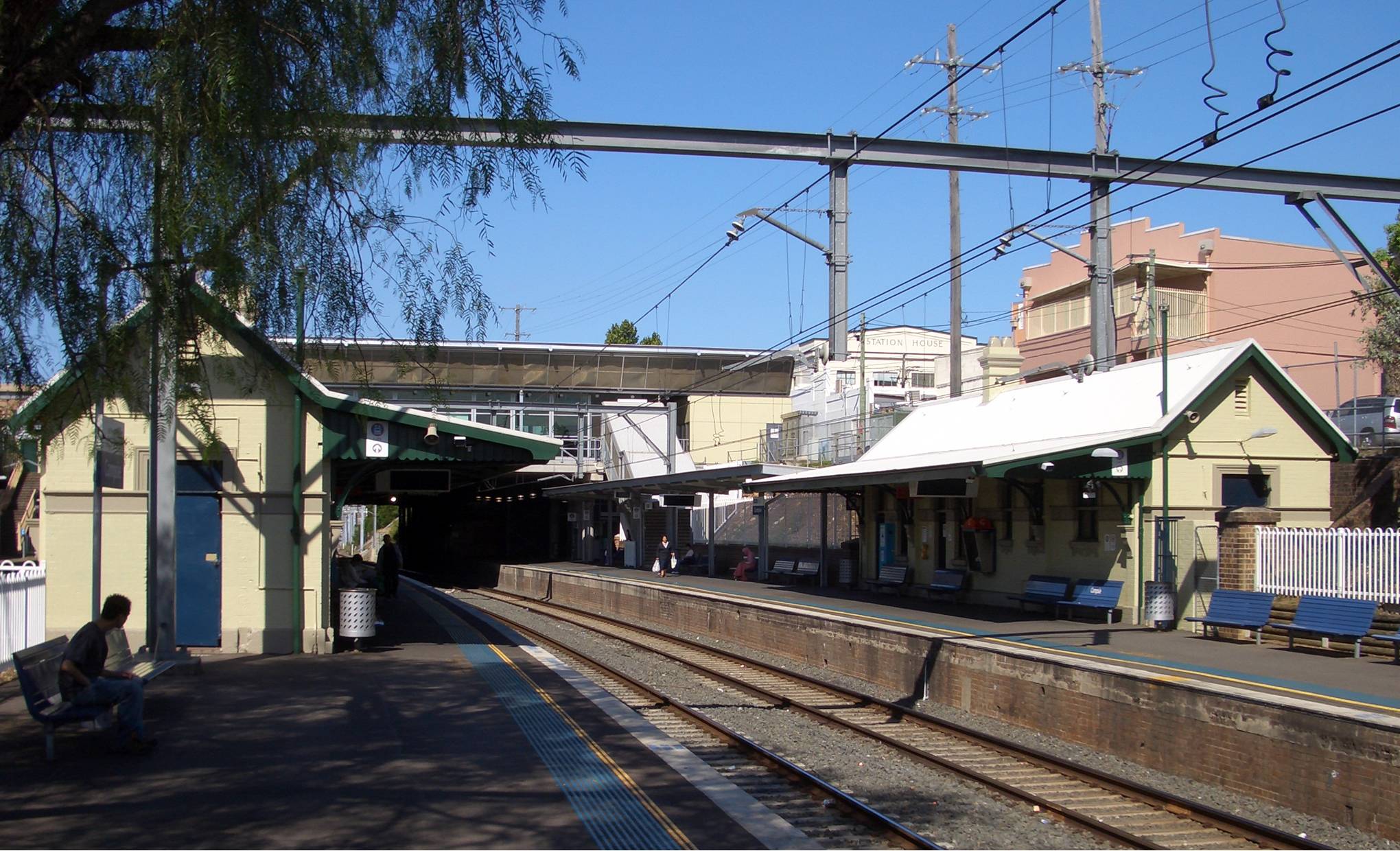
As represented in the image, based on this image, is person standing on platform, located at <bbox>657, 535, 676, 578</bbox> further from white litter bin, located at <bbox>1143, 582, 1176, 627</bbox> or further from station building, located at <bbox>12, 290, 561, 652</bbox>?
station building, located at <bbox>12, 290, 561, 652</bbox>

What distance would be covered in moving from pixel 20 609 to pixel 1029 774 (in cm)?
1183


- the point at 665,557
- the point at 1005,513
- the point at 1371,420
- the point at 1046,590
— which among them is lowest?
the point at 665,557

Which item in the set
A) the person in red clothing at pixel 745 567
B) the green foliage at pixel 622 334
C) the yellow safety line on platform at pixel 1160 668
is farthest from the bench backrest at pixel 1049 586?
the green foliage at pixel 622 334

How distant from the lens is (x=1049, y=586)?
19.9 m

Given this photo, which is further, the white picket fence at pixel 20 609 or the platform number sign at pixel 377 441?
the platform number sign at pixel 377 441

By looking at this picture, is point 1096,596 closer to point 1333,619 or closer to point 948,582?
point 948,582

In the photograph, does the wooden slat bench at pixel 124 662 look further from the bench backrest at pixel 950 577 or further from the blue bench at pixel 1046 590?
the bench backrest at pixel 950 577

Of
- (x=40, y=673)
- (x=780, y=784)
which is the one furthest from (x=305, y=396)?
(x=780, y=784)

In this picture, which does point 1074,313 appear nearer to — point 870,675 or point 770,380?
point 770,380

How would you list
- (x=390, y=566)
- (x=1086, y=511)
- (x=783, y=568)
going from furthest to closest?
(x=783, y=568)
(x=390, y=566)
(x=1086, y=511)

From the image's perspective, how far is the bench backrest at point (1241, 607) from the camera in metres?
15.2

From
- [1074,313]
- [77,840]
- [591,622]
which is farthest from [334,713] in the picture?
[1074,313]

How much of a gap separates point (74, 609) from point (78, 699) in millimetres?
6296

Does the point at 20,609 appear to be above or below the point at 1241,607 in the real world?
above
